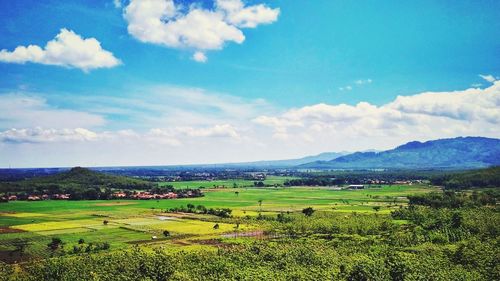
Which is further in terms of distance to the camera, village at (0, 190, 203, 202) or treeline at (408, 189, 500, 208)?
village at (0, 190, 203, 202)

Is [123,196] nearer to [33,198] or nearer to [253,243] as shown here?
[33,198]

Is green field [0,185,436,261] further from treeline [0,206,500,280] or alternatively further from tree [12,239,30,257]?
treeline [0,206,500,280]

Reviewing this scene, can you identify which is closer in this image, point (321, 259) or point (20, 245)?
point (321, 259)

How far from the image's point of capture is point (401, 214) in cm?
10344

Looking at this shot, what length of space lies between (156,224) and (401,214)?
190 feet

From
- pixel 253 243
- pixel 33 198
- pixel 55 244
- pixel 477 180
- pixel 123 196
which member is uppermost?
pixel 33 198

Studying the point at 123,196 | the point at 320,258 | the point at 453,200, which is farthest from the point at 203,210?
the point at 453,200

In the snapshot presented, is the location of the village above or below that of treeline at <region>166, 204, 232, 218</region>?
above

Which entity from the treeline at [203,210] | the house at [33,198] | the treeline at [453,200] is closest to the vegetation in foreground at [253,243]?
the treeline at [453,200]

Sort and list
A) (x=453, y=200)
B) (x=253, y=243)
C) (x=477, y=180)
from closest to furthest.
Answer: (x=253, y=243) < (x=453, y=200) < (x=477, y=180)

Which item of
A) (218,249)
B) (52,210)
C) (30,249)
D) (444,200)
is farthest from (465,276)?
(52,210)

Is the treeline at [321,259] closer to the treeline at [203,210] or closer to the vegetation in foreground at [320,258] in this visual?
the vegetation in foreground at [320,258]

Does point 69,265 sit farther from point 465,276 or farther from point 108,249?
point 465,276

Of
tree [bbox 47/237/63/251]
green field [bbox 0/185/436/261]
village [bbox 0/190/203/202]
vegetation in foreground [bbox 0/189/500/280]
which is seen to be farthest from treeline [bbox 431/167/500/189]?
tree [bbox 47/237/63/251]
